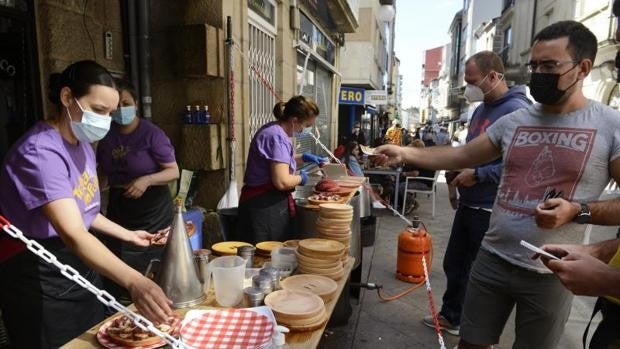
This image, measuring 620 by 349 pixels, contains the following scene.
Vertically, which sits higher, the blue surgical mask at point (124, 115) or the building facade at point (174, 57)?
the building facade at point (174, 57)

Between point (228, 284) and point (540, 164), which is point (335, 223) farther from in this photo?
point (540, 164)

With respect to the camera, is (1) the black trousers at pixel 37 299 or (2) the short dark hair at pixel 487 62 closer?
(1) the black trousers at pixel 37 299

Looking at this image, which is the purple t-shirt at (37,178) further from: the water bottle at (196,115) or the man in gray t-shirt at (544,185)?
the water bottle at (196,115)

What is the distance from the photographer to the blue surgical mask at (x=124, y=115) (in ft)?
9.66

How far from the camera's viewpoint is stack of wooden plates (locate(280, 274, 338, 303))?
6.38 ft

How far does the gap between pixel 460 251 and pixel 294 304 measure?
225 cm

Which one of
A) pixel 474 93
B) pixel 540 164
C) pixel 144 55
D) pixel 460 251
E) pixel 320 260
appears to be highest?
pixel 144 55

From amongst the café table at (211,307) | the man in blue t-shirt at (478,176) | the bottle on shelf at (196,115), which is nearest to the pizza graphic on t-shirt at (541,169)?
the man in blue t-shirt at (478,176)

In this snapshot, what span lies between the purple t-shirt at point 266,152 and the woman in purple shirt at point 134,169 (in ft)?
2.20

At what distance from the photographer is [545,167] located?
203 cm

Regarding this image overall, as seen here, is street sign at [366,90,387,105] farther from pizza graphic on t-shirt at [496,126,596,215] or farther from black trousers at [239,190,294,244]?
pizza graphic on t-shirt at [496,126,596,215]

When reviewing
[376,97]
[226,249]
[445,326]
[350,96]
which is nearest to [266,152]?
[226,249]

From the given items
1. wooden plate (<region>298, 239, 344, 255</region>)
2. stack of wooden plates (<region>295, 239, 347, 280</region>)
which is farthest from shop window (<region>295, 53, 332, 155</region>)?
stack of wooden plates (<region>295, 239, 347, 280</region>)

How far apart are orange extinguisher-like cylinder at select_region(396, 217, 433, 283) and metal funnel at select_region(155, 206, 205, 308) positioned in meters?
3.44
